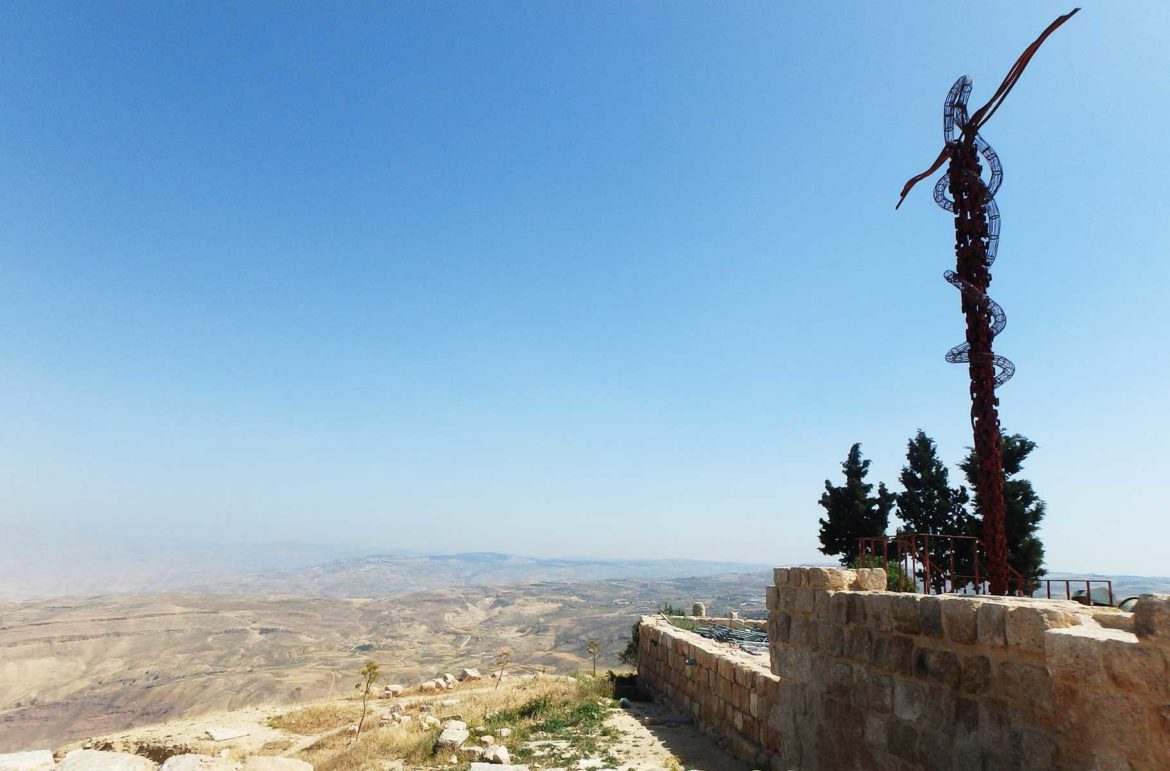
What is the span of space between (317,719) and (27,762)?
362 inches

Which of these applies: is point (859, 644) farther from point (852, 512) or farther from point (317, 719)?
point (852, 512)

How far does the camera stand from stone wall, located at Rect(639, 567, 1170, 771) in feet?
12.5

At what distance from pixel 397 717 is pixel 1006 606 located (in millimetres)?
12312

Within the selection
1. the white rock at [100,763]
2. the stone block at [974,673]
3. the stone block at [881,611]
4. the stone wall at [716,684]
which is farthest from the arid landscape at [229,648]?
the stone block at [974,673]

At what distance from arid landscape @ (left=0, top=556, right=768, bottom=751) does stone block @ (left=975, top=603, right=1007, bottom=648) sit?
24857 millimetres

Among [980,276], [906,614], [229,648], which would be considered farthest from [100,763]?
[229,648]

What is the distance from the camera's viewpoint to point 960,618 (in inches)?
204

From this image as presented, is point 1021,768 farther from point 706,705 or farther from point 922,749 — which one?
point 706,705

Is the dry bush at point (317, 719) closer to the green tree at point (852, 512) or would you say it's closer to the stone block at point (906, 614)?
the stone block at point (906, 614)

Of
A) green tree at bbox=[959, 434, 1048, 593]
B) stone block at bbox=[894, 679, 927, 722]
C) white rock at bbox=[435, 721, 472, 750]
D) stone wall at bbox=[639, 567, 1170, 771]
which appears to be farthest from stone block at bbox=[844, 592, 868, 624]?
green tree at bbox=[959, 434, 1048, 593]

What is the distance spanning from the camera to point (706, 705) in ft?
36.0

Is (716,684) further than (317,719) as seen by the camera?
No

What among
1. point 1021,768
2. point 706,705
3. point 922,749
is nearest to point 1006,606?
point 1021,768

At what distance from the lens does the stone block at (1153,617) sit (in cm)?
359
